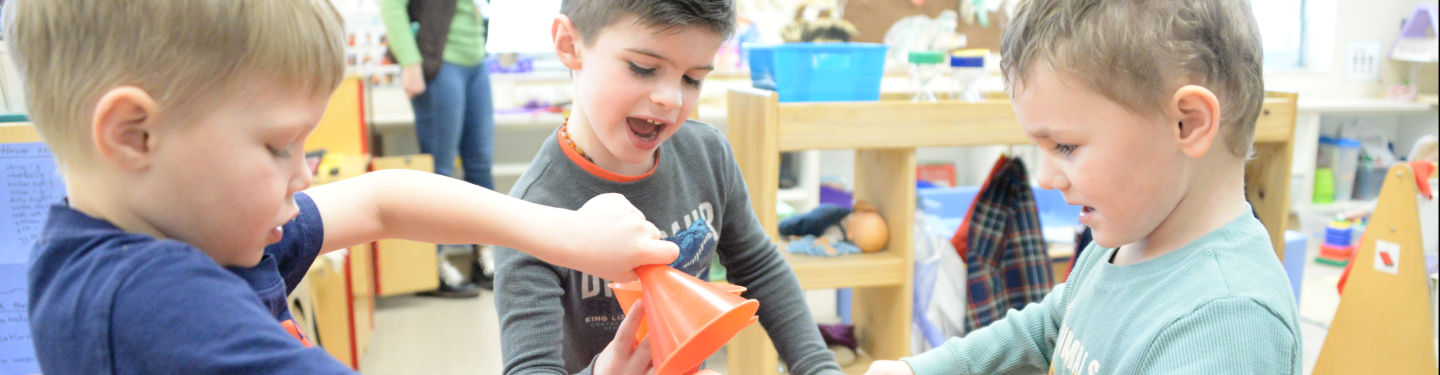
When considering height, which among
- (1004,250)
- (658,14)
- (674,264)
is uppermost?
(658,14)

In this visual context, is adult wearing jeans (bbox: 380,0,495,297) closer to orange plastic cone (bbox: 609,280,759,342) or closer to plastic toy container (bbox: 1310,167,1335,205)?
orange plastic cone (bbox: 609,280,759,342)

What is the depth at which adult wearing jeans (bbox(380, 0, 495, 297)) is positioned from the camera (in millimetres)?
2441

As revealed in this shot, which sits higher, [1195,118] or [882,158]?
[1195,118]

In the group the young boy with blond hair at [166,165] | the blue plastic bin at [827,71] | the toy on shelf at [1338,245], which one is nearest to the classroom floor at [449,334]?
the toy on shelf at [1338,245]

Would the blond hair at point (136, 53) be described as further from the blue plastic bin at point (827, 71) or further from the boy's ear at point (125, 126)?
the blue plastic bin at point (827, 71)

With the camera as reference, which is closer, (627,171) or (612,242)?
(612,242)

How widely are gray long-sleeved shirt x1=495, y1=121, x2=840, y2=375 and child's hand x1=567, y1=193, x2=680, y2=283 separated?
0.12 metres

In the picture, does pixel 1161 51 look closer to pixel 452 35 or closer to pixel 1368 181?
pixel 452 35

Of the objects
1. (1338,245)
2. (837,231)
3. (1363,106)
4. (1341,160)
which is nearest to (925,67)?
(837,231)

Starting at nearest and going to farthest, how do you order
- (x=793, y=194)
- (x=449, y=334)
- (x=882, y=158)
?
(x=882, y=158) → (x=449, y=334) → (x=793, y=194)

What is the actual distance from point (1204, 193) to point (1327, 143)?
4.12 metres

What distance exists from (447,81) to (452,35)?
134 mm

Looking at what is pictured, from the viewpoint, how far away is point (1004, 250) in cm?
179

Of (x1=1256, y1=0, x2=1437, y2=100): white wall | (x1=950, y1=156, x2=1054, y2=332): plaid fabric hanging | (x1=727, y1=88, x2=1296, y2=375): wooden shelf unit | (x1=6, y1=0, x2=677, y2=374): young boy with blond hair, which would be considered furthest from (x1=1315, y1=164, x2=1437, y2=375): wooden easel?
(x1=1256, y1=0, x2=1437, y2=100): white wall
